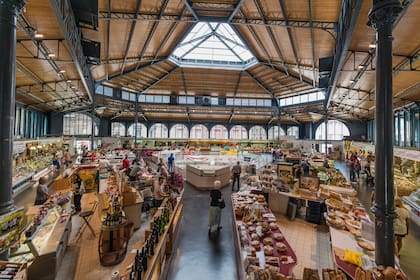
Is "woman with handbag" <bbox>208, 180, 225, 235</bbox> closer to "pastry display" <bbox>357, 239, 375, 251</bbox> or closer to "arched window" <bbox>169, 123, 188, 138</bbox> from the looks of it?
"pastry display" <bbox>357, 239, 375, 251</bbox>

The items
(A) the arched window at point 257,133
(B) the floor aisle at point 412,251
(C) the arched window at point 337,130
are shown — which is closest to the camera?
(B) the floor aisle at point 412,251

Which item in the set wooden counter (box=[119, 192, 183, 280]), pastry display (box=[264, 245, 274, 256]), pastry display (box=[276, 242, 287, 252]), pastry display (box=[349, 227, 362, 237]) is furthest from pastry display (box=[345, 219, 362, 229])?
wooden counter (box=[119, 192, 183, 280])

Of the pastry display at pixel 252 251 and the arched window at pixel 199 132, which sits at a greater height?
the arched window at pixel 199 132

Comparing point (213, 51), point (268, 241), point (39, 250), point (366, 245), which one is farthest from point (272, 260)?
point (213, 51)

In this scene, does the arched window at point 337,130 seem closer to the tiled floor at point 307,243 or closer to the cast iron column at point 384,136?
the tiled floor at point 307,243

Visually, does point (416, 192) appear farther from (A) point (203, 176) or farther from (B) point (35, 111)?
(B) point (35, 111)

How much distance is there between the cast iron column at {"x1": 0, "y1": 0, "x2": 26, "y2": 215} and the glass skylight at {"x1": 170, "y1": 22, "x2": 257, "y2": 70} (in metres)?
14.5

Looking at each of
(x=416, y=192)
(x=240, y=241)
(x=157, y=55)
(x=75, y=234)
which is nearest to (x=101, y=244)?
(x=75, y=234)

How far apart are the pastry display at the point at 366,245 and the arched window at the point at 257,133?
90.5 ft

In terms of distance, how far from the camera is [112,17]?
8969 mm

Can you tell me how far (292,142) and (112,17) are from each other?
19467 mm

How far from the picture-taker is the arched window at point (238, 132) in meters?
30.3

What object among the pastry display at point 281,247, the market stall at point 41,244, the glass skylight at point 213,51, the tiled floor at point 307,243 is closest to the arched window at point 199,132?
the glass skylight at point 213,51

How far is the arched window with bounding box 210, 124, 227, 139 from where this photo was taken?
29.9 meters
